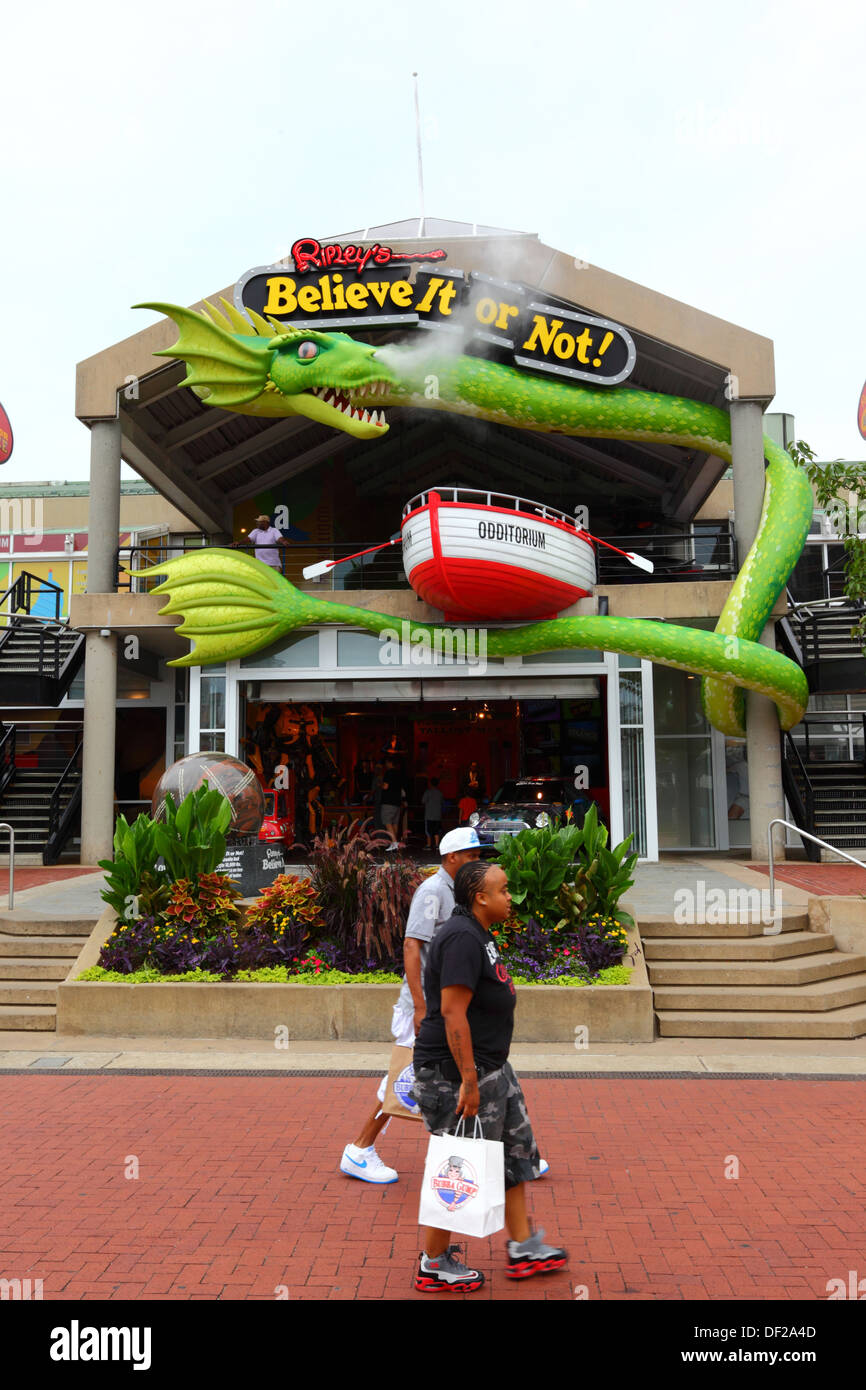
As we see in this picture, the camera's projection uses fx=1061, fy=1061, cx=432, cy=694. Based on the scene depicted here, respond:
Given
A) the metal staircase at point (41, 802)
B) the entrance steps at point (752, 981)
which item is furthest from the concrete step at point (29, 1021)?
the metal staircase at point (41, 802)

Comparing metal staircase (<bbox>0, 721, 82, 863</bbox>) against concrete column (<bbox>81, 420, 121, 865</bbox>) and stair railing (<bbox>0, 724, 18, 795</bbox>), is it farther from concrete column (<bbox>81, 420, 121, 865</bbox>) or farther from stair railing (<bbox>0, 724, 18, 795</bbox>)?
concrete column (<bbox>81, 420, 121, 865</bbox>)

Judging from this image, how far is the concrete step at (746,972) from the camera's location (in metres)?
9.55

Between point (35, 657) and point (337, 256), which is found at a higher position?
point (337, 256)

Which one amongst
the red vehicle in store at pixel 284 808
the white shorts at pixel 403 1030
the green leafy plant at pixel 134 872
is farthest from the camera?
the red vehicle in store at pixel 284 808

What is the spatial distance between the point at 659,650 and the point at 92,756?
31.1ft

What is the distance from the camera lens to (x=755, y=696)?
17.0 metres

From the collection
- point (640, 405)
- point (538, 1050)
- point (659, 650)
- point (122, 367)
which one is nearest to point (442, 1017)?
point (538, 1050)

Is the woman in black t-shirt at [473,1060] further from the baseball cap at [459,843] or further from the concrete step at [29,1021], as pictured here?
the concrete step at [29,1021]

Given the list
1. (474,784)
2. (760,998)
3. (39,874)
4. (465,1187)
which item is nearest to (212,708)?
(39,874)

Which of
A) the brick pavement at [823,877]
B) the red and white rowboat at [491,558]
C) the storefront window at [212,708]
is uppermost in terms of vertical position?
the red and white rowboat at [491,558]

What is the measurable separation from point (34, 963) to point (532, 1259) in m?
7.11

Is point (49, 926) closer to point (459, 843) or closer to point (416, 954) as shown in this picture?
point (416, 954)
